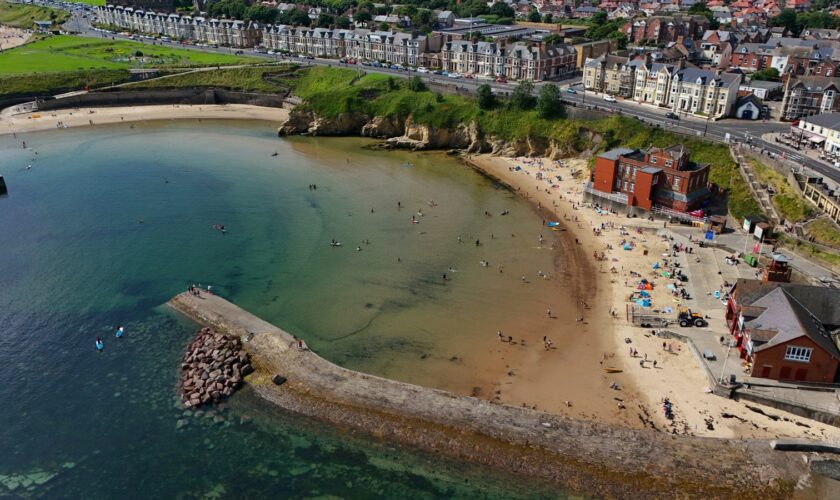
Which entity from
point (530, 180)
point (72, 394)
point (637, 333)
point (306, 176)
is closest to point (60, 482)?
point (72, 394)

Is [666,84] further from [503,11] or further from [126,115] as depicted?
[503,11]

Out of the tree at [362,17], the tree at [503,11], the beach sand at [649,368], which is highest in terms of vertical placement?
the tree at [503,11]

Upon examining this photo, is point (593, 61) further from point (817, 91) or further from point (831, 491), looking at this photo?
point (831, 491)

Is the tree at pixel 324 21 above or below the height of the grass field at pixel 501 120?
above

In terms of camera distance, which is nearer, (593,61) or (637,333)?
(637,333)

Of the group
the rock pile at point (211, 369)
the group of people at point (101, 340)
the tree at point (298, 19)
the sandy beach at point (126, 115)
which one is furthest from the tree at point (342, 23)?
the rock pile at point (211, 369)

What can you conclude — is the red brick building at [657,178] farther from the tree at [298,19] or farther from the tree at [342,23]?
the tree at [298,19]

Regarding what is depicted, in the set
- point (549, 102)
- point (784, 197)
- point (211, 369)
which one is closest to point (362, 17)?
point (549, 102)
